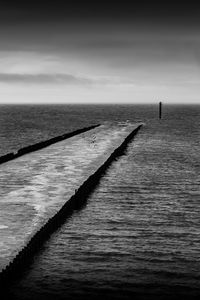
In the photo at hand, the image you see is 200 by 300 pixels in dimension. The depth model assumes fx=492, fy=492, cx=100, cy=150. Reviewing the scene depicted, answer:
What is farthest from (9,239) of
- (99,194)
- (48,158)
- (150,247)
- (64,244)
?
(48,158)

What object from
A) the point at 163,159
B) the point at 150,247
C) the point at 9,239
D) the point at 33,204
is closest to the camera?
the point at 9,239

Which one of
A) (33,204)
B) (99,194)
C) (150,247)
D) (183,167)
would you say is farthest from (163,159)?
(150,247)

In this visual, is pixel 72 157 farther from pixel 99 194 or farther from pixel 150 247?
pixel 150 247

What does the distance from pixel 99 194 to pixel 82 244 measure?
4890 millimetres

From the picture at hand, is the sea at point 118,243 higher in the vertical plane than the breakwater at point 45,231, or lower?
lower

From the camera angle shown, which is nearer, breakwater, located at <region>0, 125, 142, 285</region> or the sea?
the sea

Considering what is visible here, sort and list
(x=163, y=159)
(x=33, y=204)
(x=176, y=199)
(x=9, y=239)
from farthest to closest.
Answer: (x=163, y=159), (x=176, y=199), (x=33, y=204), (x=9, y=239)

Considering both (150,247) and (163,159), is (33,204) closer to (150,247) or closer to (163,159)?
(150,247)

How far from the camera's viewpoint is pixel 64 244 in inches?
316

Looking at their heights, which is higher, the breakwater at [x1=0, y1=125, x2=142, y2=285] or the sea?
the breakwater at [x1=0, y1=125, x2=142, y2=285]

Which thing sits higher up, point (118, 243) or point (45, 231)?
point (45, 231)

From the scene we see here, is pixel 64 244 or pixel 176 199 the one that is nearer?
pixel 64 244

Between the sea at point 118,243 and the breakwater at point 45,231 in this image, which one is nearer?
the sea at point 118,243

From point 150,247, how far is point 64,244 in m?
1.40
